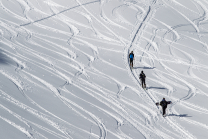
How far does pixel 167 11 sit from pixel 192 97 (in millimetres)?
13786

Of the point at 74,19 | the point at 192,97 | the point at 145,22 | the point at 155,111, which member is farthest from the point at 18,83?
the point at 145,22

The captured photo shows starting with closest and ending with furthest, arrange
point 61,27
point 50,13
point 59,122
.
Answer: point 59,122
point 61,27
point 50,13

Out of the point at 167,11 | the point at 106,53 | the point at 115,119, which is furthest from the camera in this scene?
the point at 167,11

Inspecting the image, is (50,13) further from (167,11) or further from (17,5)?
(167,11)

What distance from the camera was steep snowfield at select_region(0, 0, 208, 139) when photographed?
15.2 meters

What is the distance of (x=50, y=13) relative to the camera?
92.8 feet

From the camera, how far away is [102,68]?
21.1 m

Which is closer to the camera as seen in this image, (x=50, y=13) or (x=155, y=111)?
(x=155, y=111)

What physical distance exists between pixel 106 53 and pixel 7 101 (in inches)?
364

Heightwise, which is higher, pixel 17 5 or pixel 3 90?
pixel 17 5

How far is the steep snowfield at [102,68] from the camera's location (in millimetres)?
15211

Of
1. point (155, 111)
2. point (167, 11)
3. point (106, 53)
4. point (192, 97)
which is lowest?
point (155, 111)

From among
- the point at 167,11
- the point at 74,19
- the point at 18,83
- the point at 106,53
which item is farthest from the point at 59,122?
the point at 167,11

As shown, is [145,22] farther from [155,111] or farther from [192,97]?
[155,111]
